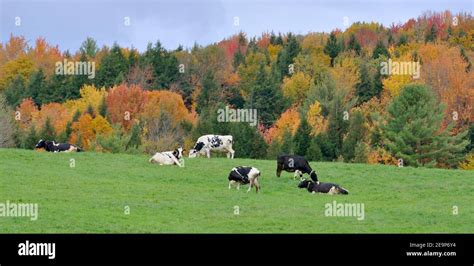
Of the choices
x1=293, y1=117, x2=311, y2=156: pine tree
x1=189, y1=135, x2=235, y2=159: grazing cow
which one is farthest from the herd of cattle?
x1=293, y1=117, x2=311, y2=156: pine tree

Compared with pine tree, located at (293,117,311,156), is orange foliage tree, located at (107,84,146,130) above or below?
above

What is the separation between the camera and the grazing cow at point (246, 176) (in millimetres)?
31422

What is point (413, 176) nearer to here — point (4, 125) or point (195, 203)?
point (195, 203)

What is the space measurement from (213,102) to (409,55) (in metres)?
28.8

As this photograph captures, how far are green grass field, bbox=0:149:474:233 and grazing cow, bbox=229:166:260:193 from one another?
0.48 metres

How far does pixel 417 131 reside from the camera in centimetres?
6800

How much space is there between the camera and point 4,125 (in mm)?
84250

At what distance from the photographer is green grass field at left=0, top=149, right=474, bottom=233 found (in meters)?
24.9

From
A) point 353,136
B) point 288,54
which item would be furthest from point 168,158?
point 288,54

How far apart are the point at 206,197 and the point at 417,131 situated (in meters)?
41.0

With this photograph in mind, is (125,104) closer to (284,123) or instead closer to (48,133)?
(284,123)

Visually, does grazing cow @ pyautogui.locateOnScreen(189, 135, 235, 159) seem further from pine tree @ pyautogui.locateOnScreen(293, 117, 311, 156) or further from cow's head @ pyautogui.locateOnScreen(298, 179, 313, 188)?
pine tree @ pyautogui.locateOnScreen(293, 117, 311, 156)

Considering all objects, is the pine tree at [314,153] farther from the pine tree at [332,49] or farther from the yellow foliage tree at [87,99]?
the pine tree at [332,49]

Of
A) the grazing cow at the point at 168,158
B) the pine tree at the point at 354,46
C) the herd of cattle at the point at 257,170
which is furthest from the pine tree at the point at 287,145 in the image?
the pine tree at the point at 354,46
